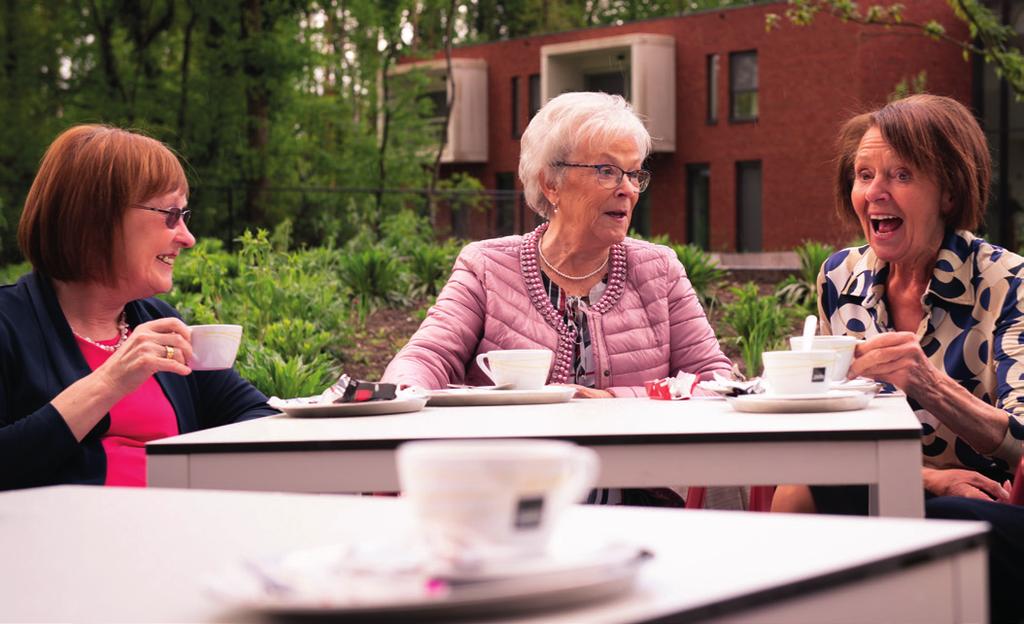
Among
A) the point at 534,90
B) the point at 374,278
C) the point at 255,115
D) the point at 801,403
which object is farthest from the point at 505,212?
the point at 801,403

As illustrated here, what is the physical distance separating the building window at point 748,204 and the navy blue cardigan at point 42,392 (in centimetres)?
3067

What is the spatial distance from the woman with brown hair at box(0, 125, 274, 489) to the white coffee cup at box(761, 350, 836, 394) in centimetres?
136

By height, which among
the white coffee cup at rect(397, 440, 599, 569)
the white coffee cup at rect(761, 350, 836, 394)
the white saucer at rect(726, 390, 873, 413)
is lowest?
the white saucer at rect(726, 390, 873, 413)

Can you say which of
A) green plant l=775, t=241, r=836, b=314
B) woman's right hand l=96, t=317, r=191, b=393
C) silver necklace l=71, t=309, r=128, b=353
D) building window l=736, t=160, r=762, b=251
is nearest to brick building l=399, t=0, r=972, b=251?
building window l=736, t=160, r=762, b=251

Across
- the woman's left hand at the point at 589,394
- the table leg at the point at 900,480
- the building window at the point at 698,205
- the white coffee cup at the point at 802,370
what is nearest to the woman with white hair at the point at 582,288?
the woman's left hand at the point at 589,394

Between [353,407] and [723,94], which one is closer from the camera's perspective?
[353,407]

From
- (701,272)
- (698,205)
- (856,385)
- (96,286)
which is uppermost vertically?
(96,286)

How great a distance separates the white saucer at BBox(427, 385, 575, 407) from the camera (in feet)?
10.6

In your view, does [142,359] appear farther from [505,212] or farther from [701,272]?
[505,212]

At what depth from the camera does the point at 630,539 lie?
5.19 feet

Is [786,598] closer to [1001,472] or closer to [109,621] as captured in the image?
[109,621]

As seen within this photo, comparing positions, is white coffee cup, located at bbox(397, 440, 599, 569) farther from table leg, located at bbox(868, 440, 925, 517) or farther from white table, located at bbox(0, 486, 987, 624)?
table leg, located at bbox(868, 440, 925, 517)

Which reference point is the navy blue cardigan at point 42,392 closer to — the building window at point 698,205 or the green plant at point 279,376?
the green plant at point 279,376

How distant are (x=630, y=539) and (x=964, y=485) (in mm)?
2033
